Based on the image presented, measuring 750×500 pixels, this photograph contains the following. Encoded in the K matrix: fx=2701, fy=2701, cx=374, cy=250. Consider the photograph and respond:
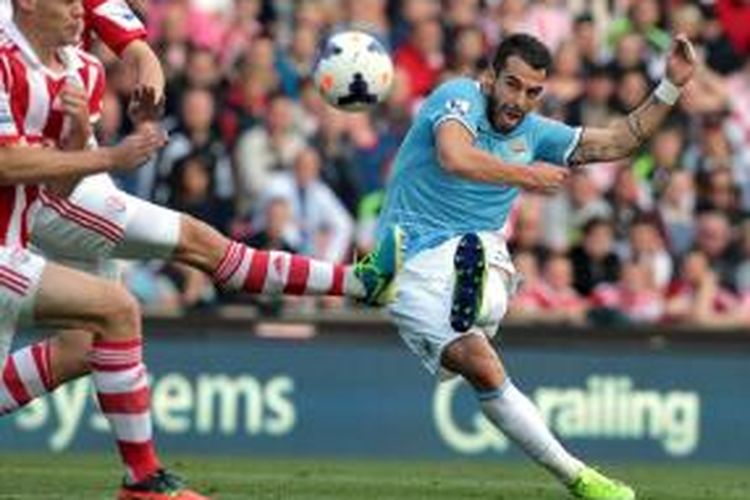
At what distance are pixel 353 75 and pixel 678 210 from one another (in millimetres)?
6582

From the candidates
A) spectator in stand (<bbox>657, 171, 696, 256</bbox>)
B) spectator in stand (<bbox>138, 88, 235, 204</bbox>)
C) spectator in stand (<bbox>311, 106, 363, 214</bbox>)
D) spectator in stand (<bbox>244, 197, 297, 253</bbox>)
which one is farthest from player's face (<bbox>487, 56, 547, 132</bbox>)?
spectator in stand (<bbox>657, 171, 696, 256</bbox>)

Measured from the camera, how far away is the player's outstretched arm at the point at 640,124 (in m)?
14.0

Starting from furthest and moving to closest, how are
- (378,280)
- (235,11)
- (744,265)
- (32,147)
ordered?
(235,11) < (744,265) < (378,280) < (32,147)

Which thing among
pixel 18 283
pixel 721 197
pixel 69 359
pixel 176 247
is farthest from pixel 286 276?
pixel 721 197

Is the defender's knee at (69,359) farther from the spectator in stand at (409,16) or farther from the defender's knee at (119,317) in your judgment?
the spectator in stand at (409,16)

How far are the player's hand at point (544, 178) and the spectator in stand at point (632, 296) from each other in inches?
270

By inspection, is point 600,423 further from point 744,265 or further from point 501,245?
point 501,245

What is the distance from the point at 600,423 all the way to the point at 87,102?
847cm

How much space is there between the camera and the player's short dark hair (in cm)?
1372

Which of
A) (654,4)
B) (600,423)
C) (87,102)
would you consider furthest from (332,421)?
(87,102)

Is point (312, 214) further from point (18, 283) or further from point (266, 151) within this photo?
point (18, 283)

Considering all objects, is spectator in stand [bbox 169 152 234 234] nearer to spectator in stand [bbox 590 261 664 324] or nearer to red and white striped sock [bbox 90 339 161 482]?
spectator in stand [bbox 590 261 664 324]

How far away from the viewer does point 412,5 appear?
21.9 meters

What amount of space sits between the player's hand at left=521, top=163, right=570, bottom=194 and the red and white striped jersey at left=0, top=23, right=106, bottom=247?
249cm
